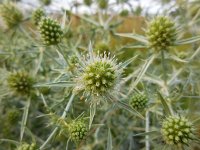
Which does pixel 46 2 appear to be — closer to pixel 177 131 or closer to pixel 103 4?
pixel 103 4

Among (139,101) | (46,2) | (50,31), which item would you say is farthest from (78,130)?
(46,2)

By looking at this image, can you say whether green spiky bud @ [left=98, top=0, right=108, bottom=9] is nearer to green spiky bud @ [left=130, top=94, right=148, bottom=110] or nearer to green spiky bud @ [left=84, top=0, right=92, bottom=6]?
green spiky bud @ [left=84, top=0, right=92, bottom=6]

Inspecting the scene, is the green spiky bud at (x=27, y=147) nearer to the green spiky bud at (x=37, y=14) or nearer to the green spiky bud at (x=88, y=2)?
the green spiky bud at (x=37, y=14)

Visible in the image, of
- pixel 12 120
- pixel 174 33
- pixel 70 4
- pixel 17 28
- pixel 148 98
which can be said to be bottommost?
pixel 12 120

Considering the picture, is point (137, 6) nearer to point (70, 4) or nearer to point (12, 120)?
point (70, 4)

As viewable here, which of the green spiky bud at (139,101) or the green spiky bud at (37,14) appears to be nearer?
the green spiky bud at (139,101)

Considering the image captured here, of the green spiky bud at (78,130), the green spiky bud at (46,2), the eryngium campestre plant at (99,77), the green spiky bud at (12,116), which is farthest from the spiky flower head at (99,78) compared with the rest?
the green spiky bud at (46,2)

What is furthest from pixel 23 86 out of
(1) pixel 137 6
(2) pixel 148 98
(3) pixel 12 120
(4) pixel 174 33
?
(1) pixel 137 6
